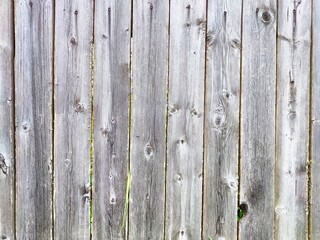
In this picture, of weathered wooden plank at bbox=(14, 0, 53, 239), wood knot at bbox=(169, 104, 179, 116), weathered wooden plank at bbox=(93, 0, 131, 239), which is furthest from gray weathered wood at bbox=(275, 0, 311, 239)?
weathered wooden plank at bbox=(14, 0, 53, 239)

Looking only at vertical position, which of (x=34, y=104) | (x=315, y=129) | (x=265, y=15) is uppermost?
(x=265, y=15)

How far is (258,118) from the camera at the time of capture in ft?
9.30

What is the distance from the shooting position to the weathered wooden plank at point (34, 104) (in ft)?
9.21

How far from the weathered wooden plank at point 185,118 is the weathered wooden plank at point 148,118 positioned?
4 cm

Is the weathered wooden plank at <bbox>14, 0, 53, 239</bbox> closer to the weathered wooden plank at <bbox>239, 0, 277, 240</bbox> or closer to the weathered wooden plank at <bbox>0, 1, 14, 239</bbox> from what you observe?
the weathered wooden plank at <bbox>0, 1, 14, 239</bbox>

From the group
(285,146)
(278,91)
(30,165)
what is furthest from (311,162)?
(30,165)

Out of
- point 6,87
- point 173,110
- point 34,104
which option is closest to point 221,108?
point 173,110

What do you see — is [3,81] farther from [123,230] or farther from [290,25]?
[290,25]

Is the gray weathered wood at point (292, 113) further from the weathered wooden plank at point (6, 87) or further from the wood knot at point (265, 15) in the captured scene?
the weathered wooden plank at point (6, 87)

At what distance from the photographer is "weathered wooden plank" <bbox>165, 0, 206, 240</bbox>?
2.80 m

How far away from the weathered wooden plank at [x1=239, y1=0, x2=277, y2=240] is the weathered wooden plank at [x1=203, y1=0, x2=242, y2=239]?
0.13 feet

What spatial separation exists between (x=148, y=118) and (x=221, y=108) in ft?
1.19

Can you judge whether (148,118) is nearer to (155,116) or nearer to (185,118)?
(155,116)

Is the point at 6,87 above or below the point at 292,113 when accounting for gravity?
above
